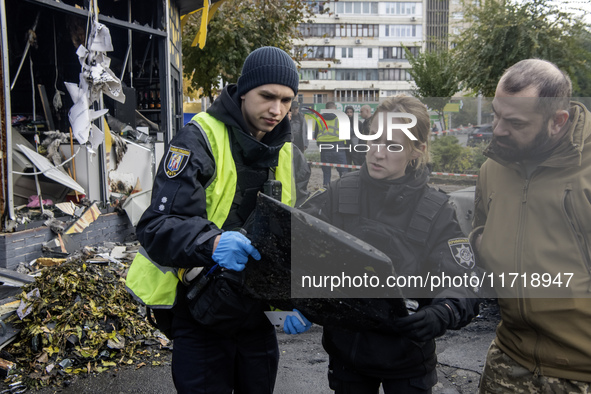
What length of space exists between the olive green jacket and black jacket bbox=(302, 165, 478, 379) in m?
0.14

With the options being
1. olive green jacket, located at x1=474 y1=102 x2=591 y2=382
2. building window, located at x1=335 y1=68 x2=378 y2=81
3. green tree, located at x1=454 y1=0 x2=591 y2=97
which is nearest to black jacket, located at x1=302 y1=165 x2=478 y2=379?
olive green jacket, located at x1=474 y1=102 x2=591 y2=382

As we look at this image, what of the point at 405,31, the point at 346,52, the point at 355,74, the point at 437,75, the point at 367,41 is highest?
the point at 405,31

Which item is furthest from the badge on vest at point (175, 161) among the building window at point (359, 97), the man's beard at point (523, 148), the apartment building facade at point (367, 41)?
the apartment building facade at point (367, 41)

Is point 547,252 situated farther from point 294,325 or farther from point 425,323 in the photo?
point 294,325

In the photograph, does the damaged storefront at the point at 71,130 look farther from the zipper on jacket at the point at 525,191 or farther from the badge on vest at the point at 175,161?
the zipper on jacket at the point at 525,191

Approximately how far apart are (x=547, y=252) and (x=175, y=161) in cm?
131

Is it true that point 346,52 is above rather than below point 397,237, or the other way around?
above

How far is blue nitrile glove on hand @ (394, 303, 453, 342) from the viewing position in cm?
179

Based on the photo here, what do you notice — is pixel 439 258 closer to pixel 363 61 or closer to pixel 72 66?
pixel 72 66

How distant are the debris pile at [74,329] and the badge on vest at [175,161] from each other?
102 inches

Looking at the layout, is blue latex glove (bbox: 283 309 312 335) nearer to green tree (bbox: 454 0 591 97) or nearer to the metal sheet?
the metal sheet

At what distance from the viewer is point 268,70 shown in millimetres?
2105

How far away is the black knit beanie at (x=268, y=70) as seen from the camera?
211cm
